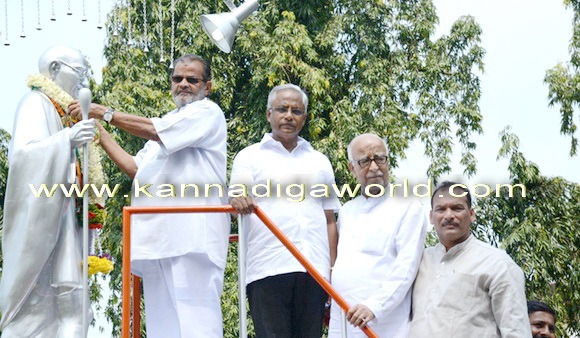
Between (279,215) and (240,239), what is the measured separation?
0.39 m

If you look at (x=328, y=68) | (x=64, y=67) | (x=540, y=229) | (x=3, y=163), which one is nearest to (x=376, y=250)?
(x=64, y=67)

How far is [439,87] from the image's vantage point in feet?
61.0

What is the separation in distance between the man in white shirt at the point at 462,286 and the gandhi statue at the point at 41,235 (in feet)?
6.16

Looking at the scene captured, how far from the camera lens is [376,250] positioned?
646 centimetres

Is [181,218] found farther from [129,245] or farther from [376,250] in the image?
[376,250]

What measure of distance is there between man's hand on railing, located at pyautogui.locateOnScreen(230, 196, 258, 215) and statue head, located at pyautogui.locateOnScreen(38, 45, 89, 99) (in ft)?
4.10

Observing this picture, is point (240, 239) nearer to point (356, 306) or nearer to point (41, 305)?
point (356, 306)

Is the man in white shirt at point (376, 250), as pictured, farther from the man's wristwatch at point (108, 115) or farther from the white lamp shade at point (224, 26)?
the white lamp shade at point (224, 26)

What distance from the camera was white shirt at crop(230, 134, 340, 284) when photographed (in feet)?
22.0

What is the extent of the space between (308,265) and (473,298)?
2.90 feet

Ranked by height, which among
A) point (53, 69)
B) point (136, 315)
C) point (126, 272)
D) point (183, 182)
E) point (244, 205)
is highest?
point (53, 69)

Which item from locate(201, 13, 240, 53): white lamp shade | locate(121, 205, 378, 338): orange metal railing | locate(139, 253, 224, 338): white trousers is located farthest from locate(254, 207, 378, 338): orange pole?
locate(201, 13, 240, 53): white lamp shade

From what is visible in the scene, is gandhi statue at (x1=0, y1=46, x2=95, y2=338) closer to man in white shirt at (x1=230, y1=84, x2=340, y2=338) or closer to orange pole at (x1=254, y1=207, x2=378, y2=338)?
man in white shirt at (x1=230, y1=84, x2=340, y2=338)

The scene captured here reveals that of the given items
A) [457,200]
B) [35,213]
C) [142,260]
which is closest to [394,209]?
[457,200]
